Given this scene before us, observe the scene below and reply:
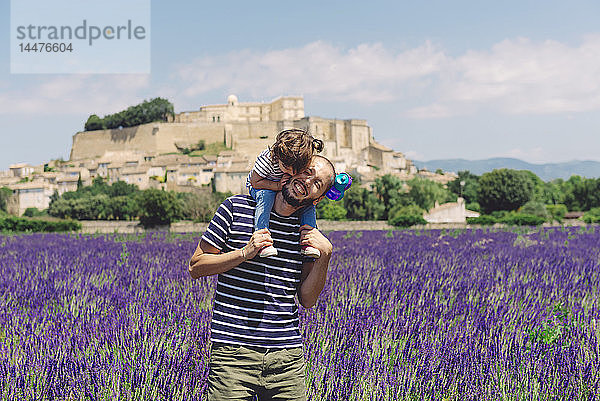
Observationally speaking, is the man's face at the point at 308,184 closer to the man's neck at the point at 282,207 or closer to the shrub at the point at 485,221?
the man's neck at the point at 282,207

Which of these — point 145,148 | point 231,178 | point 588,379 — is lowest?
point 588,379

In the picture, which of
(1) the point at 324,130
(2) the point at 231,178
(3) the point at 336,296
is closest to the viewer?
(3) the point at 336,296

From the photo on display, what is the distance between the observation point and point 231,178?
72250mm

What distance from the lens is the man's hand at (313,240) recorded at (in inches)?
75.5

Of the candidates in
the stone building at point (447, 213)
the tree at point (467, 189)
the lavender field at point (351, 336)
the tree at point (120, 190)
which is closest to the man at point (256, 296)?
the lavender field at point (351, 336)

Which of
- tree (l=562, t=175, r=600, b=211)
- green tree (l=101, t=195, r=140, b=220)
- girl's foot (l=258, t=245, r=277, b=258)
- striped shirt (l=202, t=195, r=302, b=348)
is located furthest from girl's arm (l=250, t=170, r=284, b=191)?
tree (l=562, t=175, r=600, b=211)

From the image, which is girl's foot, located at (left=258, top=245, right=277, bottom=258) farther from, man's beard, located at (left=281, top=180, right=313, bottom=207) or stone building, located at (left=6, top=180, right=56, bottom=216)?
stone building, located at (left=6, top=180, right=56, bottom=216)

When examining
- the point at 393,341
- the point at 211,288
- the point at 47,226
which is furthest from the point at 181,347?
the point at 47,226

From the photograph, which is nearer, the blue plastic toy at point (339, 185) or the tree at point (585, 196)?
the blue plastic toy at point (339, 185)

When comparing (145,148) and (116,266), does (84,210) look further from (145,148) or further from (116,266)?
(116,266)

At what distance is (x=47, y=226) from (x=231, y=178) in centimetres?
4915

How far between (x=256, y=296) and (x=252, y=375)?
0.89 feet

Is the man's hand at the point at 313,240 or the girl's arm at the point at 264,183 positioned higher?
the girl's arm at the point at 264,183

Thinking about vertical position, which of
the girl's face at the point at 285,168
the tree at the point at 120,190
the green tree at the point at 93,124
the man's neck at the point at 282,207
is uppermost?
the green tree at the point at 93,124
